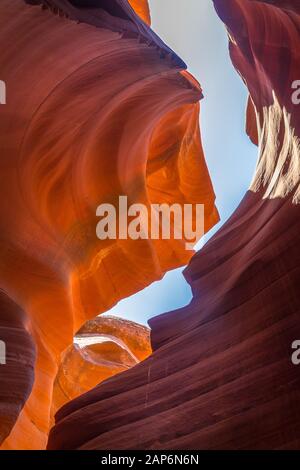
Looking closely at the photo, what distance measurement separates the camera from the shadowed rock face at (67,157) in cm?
505

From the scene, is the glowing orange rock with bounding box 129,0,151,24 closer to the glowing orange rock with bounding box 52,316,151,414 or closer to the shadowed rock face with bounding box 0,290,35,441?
the glowing orange rock with bounding box 52,316,151,414

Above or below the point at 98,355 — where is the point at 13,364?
below

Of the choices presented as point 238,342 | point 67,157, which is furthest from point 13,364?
point 67,157

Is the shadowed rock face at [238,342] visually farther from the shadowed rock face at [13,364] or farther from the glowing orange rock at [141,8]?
the glowing orange rock at [141,8]

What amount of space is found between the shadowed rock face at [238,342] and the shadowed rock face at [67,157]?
0.88 m

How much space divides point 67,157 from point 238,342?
3.73m

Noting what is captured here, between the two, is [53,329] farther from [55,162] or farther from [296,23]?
[296,23]

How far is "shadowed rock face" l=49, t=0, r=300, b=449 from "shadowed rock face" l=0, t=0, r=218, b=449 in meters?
0.88

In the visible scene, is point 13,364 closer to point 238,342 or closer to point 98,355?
point 238,342

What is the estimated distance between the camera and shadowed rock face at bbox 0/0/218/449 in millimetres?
5047

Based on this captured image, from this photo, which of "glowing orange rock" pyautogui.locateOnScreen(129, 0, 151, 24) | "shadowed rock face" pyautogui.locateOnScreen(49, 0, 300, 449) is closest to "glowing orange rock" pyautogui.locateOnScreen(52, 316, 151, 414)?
"shadowed rock face" pyautogui.locateOnScreen(49, 0, 300, 449)

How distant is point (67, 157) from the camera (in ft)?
22.5

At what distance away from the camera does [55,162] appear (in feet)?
22.0

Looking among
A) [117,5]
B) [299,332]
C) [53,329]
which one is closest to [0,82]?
[117,5]
